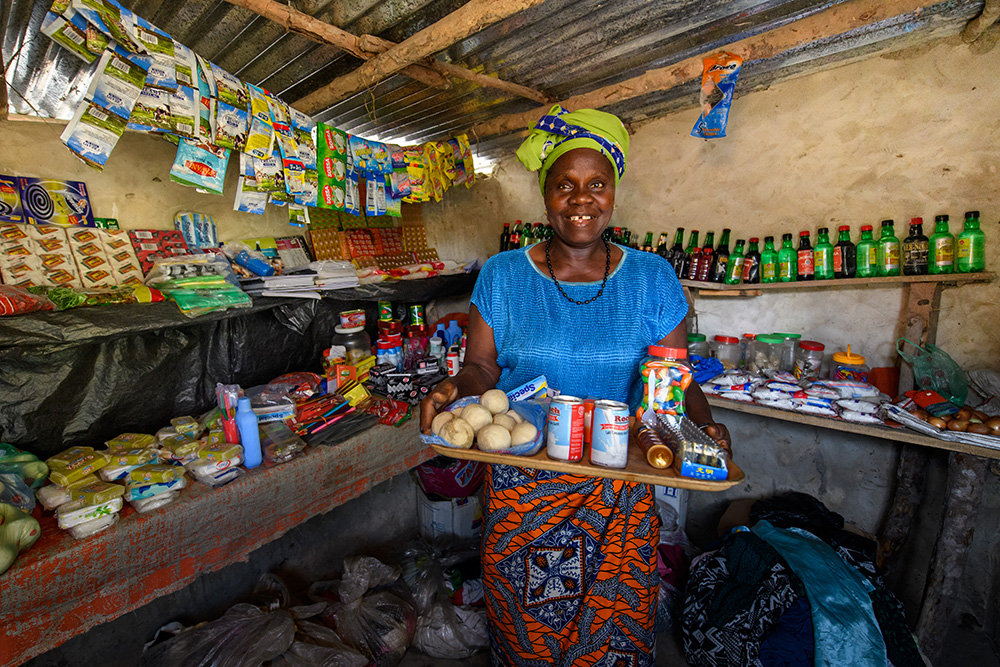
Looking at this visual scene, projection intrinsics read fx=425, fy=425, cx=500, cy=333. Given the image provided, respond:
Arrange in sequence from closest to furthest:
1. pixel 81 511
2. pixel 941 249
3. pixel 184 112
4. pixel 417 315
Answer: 1. pixel 81 511
2. pixel 184 112
3. pixel 941 249
4. pixel 417 315

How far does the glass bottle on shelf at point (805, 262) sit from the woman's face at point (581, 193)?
1.84 metres

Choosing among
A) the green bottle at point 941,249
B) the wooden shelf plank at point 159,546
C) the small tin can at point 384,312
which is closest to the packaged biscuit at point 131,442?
the wooden shelf plank at point 159,546

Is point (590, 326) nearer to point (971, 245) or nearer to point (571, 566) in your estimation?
point (571, 566)

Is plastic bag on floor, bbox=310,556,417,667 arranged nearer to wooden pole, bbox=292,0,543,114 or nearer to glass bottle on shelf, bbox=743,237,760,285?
wooden pole, bbox=292,0,543,114

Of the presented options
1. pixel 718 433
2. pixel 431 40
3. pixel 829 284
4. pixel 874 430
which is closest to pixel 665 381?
pixel 718 433

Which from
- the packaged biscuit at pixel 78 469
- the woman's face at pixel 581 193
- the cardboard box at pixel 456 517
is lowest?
the cardboard box at pixel 456 517

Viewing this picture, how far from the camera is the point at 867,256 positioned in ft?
7.84

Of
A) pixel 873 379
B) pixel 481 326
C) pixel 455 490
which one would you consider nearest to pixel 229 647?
pixel 455 490

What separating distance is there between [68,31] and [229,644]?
2583 millimetres

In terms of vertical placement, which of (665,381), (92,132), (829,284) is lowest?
(665,381)

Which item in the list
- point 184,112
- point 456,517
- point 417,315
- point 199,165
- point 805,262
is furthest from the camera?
point 417,315

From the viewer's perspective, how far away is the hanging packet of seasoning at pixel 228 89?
6.93 ft

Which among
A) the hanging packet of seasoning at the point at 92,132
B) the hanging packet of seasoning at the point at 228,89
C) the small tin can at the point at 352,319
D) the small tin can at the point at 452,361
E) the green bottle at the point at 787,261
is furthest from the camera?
the small tin can at the point at 352,319

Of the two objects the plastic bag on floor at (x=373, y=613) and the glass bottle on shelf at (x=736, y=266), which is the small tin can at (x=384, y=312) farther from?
the glass bottle on shelf at (x=736, y=266)
